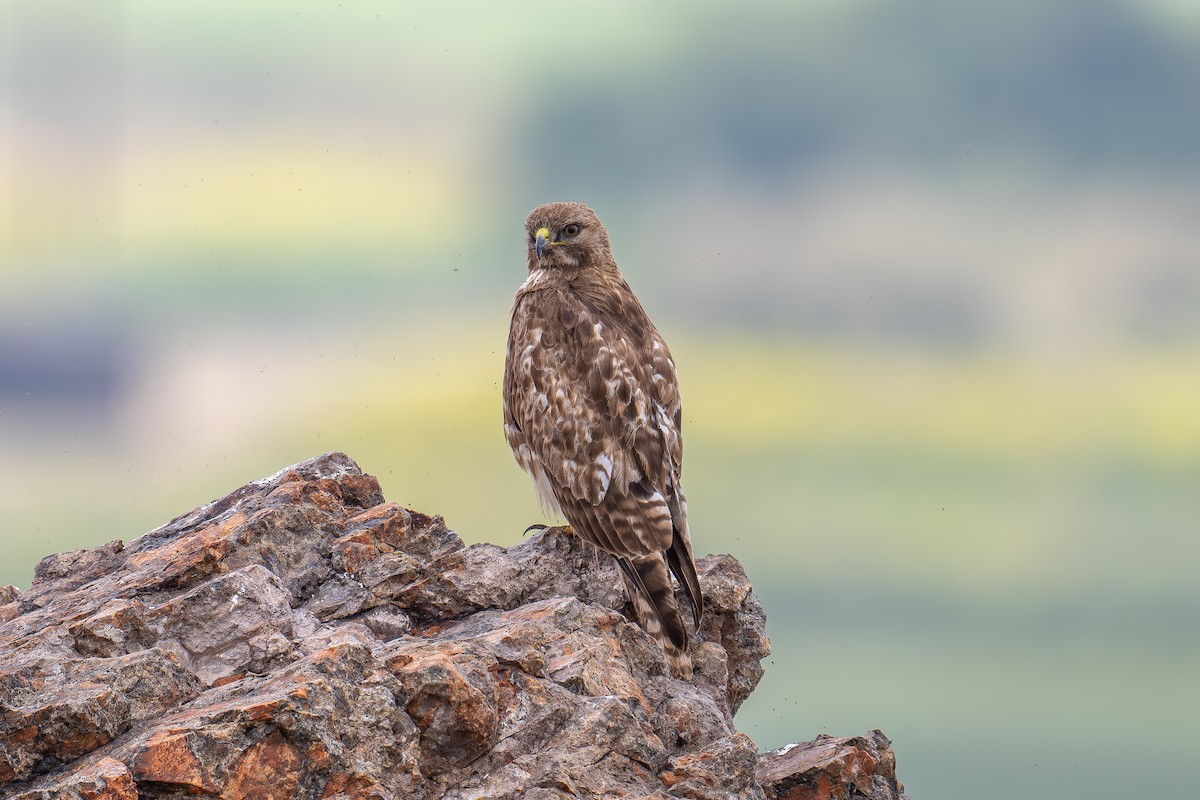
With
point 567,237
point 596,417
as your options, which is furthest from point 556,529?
point 567,237

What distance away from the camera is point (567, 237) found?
1165cm

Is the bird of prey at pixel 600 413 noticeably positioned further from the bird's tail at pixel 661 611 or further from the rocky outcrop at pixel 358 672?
the rocky outcrop at pixel 358 672

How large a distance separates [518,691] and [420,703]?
758 millimetres

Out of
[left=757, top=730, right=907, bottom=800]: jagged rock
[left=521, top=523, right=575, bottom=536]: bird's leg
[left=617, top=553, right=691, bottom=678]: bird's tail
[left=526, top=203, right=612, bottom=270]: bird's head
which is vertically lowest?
[left=757, top=730, right=907, bottom=800]: jagged rock

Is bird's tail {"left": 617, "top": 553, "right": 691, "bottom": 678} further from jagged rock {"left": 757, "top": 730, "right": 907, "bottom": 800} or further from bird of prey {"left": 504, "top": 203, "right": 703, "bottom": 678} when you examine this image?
jagged rock {"left": 757, "top": 730, "right": 907, "bottom": 800}

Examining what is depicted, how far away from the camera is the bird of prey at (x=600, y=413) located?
9.77 m

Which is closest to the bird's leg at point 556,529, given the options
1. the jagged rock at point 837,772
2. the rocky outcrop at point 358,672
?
the rocky outcrop at point 358,672

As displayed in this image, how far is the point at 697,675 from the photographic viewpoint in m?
10.2

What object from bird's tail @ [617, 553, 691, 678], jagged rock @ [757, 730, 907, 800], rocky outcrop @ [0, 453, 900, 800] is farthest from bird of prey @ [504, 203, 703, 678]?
jagged rock @ [757, 730, 907, 800]

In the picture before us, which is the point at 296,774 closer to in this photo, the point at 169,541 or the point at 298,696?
the point at 298,696

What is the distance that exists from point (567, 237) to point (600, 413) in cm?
209

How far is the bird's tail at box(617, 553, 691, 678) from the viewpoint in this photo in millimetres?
9531

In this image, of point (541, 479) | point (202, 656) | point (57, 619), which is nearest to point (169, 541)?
point (57, 619)

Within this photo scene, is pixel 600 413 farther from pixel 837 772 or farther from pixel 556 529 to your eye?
pixel 837 772
